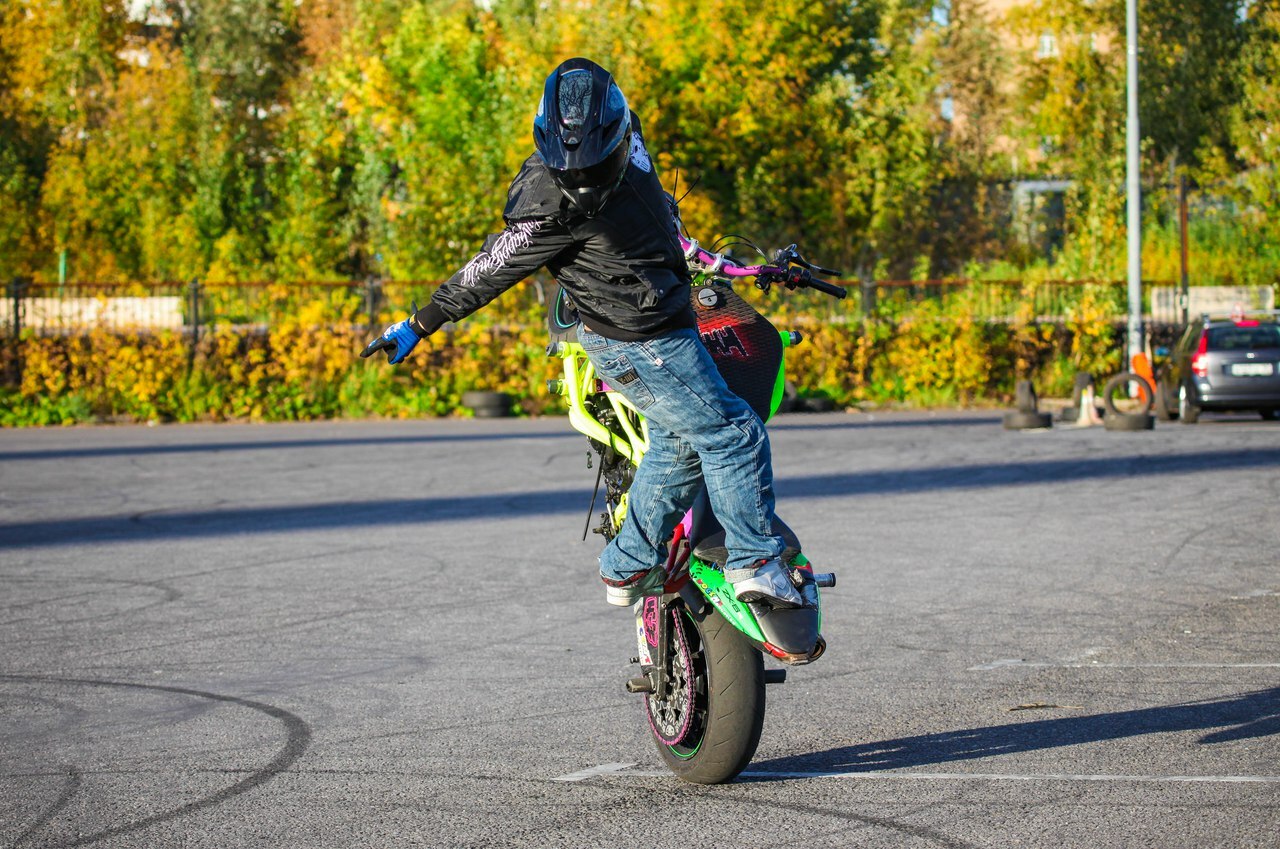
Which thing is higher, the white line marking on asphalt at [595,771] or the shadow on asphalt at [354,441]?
the shadow on asphalt at [354,441]

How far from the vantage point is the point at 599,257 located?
4.95 m

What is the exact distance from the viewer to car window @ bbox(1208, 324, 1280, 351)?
23.7m

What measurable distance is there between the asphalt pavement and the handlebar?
5.18ft

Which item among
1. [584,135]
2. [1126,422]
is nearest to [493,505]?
[584,135]

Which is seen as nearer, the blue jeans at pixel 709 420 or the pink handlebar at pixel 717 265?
the blue jeans at pixel 709 420

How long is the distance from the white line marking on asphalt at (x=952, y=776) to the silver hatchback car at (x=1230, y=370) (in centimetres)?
1940

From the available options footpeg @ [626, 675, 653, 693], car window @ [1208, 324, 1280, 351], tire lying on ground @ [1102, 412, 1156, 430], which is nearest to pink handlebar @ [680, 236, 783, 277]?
footpeg @ [626, 675, 653, 693]

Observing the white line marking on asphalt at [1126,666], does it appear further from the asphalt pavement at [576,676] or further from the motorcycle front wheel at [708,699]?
the motorcycle front wheel at [708,699]

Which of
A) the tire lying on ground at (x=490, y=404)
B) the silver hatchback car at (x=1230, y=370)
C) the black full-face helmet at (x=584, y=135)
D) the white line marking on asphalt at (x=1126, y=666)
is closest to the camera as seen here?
the black full-face helmet at (x=584, y=135)

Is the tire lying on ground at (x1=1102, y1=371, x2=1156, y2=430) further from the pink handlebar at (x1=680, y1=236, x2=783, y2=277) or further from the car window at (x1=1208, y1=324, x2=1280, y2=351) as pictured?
the pink handlebar at (x1=680, y1=236, x2=783, y2=277)

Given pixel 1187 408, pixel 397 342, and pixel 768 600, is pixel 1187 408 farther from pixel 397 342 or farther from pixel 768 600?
pixel 397 342

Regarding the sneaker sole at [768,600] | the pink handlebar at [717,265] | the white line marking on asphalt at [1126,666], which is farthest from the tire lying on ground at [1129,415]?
the sneaker sole at [768,600]

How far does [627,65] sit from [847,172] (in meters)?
7.43

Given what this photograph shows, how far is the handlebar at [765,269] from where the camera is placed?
18.6ft
